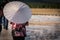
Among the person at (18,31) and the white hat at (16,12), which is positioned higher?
the white hat at (16,12)

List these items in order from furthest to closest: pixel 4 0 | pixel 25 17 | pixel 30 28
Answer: pixel 30 28 → pixel 4 0 → pixel 25 17

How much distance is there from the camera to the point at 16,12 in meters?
1.63

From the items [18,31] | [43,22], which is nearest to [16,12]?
[18,31]

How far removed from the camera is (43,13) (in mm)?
2850

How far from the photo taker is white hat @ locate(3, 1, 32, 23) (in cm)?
161

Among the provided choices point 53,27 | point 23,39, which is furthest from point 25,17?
point 53,27

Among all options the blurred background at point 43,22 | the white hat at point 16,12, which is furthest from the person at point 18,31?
the blurred background at point 43,22

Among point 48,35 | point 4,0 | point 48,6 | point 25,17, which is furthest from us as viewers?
point 48,6

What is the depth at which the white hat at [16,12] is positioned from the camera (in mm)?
1610

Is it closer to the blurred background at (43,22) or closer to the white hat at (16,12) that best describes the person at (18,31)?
the white hat at (16,12)

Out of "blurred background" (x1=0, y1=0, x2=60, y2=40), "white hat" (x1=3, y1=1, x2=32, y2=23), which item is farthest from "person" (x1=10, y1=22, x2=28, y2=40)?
"blurred background" (x1=0, y1=0, x2=60, y2=40)

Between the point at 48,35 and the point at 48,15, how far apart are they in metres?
0.85

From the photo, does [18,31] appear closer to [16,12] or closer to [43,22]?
A: [16,12]

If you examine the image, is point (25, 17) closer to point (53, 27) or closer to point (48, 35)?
point (48, 35)
